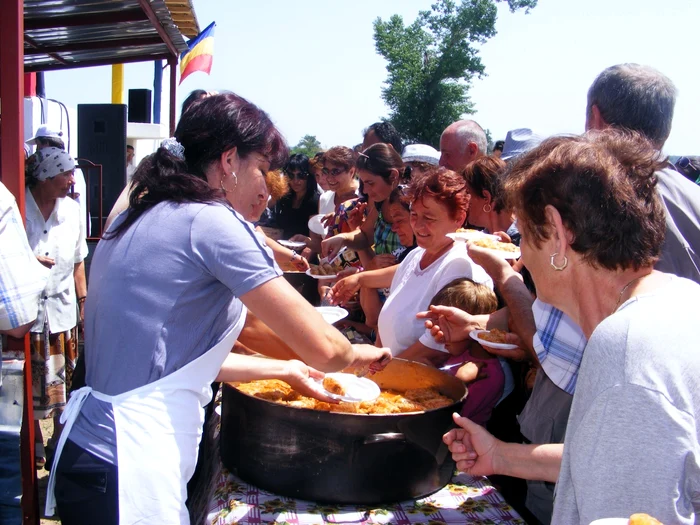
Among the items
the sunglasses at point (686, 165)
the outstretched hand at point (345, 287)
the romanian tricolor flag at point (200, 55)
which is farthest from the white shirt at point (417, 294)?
the romanian tricolor flag at point (200, 55)

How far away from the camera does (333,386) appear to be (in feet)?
5.68

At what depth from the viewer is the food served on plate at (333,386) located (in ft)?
5.63

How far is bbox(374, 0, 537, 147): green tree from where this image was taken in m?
28.6

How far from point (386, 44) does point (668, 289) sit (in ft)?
101

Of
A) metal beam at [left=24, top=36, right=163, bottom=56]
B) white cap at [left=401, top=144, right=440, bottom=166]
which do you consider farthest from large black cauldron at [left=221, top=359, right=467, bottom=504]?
metal beam at [left=24, top=36, right=163, bottom=56]

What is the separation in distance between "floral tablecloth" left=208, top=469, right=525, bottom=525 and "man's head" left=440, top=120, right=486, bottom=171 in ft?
9.29

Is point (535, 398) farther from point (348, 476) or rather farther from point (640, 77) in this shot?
point (640, 77)

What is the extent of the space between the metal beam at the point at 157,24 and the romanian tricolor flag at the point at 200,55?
220 inches

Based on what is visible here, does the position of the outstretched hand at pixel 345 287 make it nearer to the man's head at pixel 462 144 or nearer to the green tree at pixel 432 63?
the man's head at pixel 462 144

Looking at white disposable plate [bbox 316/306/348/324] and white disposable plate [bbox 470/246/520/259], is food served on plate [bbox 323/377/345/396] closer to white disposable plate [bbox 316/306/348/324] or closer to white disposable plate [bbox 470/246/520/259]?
white disposable plate [bbox 316/306/348/324]

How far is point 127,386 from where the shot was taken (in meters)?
1.36

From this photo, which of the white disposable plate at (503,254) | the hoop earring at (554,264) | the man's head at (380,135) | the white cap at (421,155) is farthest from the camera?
the man's head at (380,135)

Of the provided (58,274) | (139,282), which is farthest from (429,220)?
(58,274)

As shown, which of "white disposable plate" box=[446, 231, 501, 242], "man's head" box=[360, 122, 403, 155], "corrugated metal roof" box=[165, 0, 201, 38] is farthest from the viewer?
"corrugated metal roof" box=[165, 0, 201, 38]
